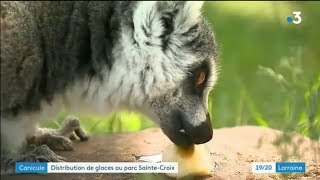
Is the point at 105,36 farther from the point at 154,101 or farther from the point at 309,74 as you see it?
the point at 309,74

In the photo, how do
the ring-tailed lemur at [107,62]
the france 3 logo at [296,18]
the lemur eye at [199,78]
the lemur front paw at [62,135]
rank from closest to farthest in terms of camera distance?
the ring-tailed lemur at [107,62], the lemur eye at [199,78], the france 3 logo at [296,18], the lemur front paw at [62,135]

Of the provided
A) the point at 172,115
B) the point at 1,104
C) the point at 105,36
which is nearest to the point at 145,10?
the point at 105,36

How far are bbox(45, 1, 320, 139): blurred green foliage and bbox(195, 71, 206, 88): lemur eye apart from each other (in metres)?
0.19

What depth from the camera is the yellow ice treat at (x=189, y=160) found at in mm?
3184

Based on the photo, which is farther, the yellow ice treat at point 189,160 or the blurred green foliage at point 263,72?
the blurred green foliage at point 263,72

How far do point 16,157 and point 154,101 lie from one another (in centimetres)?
53

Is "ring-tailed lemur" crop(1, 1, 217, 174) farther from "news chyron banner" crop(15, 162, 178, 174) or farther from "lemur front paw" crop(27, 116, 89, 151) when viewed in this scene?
"lemur front paw" crop(27, 116, 89, 151)

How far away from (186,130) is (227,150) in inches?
13.0

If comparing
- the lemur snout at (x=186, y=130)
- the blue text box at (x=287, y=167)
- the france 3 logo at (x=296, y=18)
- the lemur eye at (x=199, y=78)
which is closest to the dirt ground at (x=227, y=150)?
the blue text box at (x=287, y=167)

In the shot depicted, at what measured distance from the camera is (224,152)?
11.2ft

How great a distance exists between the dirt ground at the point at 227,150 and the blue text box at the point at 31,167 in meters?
0.02

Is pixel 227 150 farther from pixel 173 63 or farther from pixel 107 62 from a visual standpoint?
pixel 107 62
